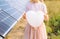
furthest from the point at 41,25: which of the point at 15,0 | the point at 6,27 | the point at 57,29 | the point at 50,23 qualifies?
the point at 15,0

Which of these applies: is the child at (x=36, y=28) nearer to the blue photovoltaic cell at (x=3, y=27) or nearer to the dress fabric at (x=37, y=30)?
the dress fabric at (x=37, y=30)

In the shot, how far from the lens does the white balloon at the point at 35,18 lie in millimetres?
6644

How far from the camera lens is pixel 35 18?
22.0 feet

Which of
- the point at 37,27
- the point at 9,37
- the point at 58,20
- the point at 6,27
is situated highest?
the point at 37,27

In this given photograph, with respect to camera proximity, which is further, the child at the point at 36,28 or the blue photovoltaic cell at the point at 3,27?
the blue photovoltaic cell at the point at 3,27

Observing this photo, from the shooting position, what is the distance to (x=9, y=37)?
377 inches

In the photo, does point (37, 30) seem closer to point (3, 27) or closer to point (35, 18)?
point (35, 18)

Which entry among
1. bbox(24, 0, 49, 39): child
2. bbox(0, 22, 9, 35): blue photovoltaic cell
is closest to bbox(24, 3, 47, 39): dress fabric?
bbox(24, 0, 49, 39): child

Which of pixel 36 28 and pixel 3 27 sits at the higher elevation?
pixel 36 28

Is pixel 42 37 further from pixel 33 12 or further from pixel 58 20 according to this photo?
pixel 58 20

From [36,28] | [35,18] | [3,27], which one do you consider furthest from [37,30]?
[3,27]

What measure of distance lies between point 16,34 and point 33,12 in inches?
145

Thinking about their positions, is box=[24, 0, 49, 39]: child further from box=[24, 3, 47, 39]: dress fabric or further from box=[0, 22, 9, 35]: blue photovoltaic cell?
box=[0, 22, 9, 35]: blue photovoltaic cell

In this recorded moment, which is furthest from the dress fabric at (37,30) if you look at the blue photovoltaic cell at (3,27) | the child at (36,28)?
the blue photovoltaic cell at (3,27)
